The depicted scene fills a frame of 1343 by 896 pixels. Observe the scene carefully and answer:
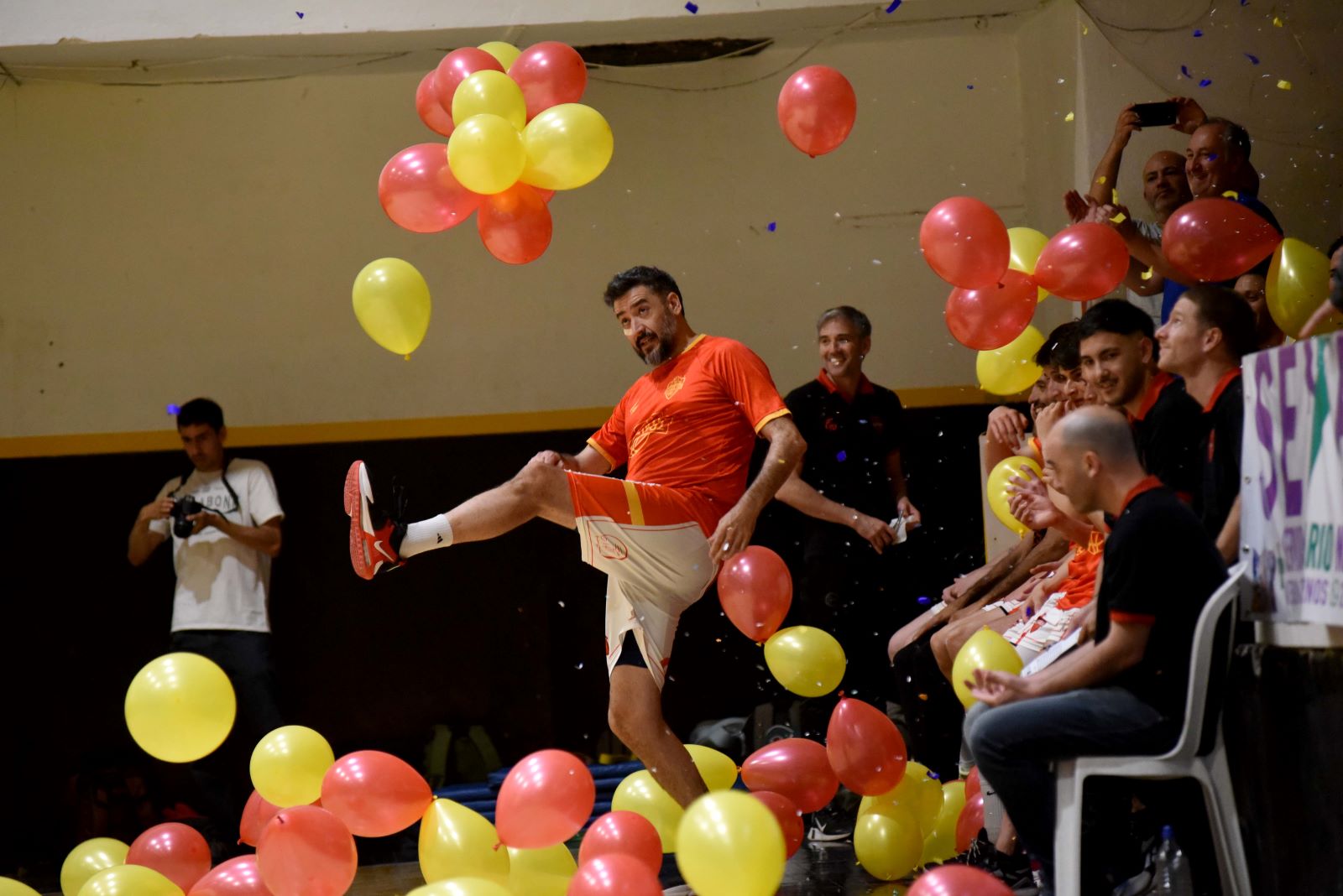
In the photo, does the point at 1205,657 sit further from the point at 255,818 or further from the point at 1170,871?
the point at 255,818

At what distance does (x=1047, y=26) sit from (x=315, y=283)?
140 inches

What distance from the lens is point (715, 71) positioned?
259 inches

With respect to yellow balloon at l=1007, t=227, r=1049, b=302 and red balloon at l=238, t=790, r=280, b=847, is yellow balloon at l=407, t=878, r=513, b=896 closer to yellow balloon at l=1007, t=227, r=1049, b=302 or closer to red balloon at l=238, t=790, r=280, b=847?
red balloon at l=238, t=790, r=280, b=847

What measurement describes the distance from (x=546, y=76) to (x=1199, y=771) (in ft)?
9.15

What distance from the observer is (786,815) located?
3914mm

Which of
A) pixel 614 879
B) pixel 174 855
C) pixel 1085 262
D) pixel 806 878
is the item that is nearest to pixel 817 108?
pixel 1085 262

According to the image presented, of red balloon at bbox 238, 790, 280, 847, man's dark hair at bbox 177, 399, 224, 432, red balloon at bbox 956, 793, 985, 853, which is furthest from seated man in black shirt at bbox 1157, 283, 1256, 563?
man's dark hair at bbox 177, 399, 224, 432

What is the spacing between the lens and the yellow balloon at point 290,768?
3713 millimetres

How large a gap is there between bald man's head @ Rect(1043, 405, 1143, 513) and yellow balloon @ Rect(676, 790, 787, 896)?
92cm

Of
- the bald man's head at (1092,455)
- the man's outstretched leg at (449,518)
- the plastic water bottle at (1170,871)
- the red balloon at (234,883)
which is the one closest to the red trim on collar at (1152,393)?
the bald man's head at (1092,455)

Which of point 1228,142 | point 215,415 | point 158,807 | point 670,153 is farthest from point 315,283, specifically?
point 1228,142

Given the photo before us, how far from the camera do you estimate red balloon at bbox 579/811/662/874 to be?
3494mm

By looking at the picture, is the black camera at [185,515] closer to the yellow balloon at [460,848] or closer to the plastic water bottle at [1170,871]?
the yellow balloon at [460,848]

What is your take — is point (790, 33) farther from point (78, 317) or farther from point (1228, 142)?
point (78, 317)
